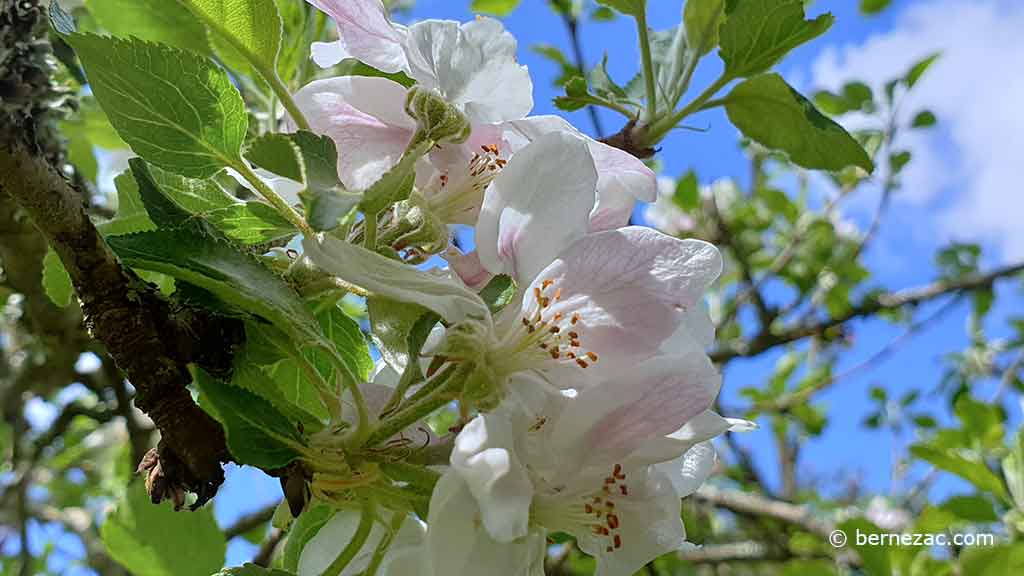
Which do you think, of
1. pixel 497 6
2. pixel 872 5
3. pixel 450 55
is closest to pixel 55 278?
pixel 450 55

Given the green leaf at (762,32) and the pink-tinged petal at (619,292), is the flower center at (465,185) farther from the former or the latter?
the green leaf at (762,32)

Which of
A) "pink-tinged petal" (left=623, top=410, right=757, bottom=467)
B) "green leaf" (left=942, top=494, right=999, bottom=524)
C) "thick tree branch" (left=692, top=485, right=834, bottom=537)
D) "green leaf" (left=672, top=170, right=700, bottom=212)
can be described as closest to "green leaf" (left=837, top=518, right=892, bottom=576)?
"green leaf" (left=942, top=494, right=999, bottom=524)

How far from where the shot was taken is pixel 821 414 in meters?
3.23

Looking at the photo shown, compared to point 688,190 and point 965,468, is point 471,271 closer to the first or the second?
point 965,468

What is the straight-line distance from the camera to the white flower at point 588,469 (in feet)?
1.76

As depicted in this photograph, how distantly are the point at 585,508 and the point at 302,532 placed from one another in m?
0.27

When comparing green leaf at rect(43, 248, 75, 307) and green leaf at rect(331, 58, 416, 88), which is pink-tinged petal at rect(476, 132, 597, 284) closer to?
green leaf at rect(331, 58, 416, 88)

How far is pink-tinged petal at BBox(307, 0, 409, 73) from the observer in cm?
68

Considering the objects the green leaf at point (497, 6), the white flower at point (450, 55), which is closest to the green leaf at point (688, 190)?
the green leaf at point (497, 6)

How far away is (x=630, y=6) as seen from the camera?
3.32ft

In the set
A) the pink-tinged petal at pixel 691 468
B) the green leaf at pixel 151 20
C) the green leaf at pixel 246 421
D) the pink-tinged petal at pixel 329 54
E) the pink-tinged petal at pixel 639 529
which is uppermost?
the green leaf at pixel 151 20

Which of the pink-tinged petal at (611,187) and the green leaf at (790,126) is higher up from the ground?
the green leaf at (790,126)

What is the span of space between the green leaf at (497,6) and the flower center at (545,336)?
118cm

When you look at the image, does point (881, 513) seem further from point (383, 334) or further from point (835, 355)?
point (383, 334)
